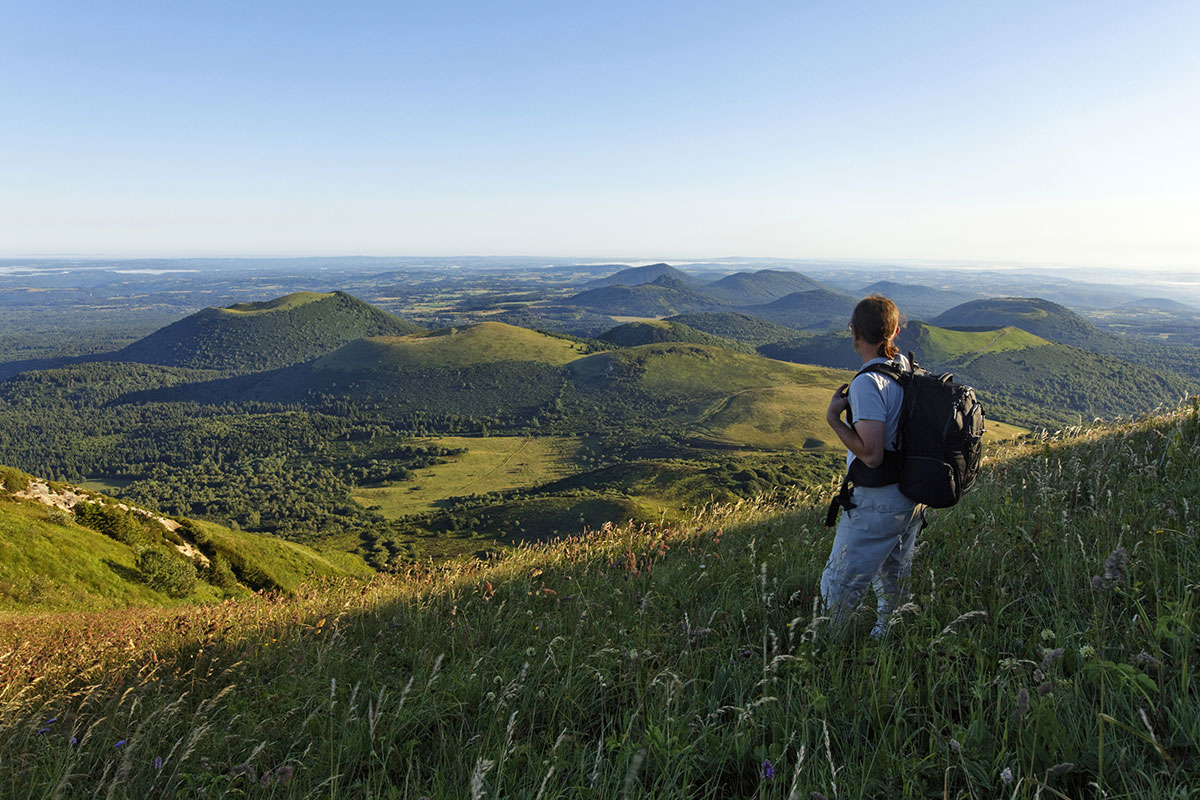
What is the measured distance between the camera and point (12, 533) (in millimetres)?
21172

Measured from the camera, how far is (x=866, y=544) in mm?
3721

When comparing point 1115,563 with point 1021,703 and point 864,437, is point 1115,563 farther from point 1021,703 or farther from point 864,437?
point 1021,703

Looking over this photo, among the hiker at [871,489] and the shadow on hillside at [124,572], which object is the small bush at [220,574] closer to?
the shadow on hillside at [124,572]

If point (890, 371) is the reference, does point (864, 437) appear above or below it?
below

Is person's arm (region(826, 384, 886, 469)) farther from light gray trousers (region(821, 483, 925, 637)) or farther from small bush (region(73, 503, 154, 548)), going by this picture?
small bush (region(73, 503, 154, 548))

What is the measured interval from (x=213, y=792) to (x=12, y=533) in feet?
90.9

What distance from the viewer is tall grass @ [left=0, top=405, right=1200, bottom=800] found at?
7.30ft

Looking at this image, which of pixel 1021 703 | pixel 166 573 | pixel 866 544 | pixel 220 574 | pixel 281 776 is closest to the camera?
pixel 1021 703

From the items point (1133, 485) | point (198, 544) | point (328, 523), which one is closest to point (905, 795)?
point (1133, 485)

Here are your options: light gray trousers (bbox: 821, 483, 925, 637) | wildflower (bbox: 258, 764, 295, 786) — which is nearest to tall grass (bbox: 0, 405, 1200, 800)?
wildflower (bbox: 258, 764, 295, 786)

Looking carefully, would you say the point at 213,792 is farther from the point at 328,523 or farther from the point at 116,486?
the point at 116,486

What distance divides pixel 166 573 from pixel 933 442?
32.3 metres

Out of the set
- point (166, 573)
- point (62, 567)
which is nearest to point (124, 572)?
Result: point (166, 573)

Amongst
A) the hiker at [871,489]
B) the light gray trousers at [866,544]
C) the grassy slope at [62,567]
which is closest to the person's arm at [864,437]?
the hiker at [871,489]
